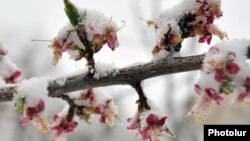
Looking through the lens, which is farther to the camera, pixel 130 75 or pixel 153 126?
pixel 153 126

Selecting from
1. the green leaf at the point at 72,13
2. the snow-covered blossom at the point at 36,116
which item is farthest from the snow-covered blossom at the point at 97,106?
the green leaf at the point at 72,13

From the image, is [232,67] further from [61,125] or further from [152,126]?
[61,125]

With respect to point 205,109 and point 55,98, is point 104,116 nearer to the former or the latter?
point 55,98

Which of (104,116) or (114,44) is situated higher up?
(114,44)

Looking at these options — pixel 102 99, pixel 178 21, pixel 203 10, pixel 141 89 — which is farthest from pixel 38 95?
pixel 203 10

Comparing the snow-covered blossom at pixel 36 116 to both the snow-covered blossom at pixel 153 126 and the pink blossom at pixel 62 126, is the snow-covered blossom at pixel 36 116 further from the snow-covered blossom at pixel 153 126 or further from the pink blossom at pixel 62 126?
the snow-covered blossom at pixel 153 126

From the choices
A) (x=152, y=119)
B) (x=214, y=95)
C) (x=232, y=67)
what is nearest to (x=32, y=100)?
(x=152, y=119)

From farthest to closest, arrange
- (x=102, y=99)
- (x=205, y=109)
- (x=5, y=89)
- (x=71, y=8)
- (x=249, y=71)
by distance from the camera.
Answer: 1. (x=102, y=99)
2. (x=5, y=89)
3. (x=71, y=8)
4. (x=205, y=109)
5. (x=249, y=71)
